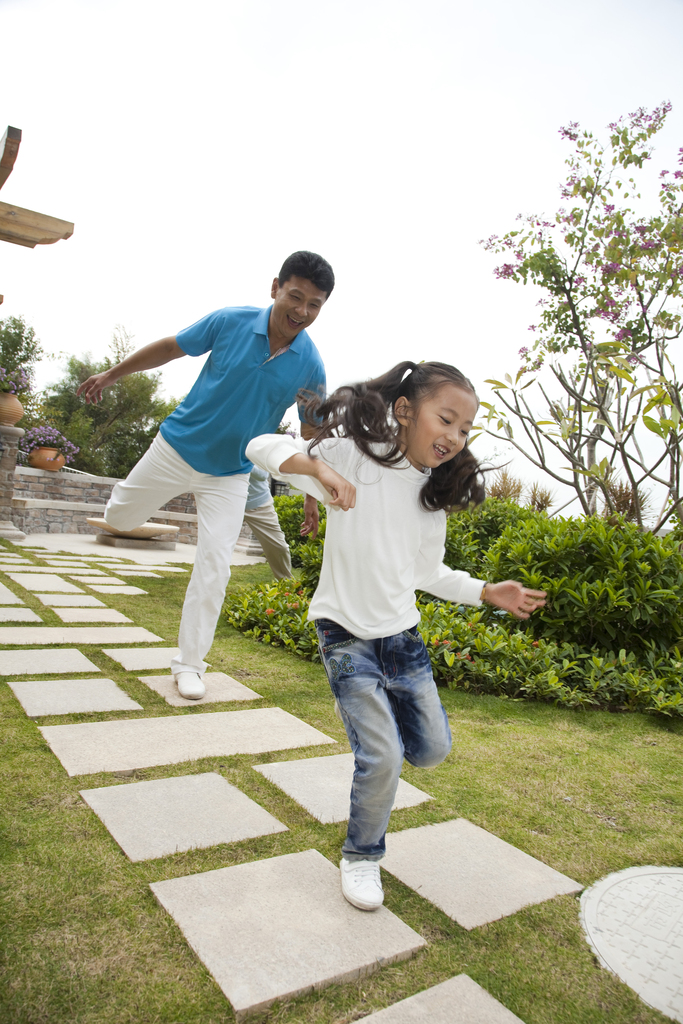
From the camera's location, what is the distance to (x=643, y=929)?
158 cm

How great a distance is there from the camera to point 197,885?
4.99ft

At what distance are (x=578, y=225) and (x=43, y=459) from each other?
954 centimetres

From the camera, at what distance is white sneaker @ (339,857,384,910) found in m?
1.51

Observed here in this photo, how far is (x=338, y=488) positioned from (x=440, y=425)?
39 cm

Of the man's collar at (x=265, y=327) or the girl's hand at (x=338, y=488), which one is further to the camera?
the man's collar at (x=265, y=327)

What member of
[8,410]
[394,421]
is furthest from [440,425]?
[8,410]

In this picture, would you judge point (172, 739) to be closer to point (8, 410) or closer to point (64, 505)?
point (8, 410)

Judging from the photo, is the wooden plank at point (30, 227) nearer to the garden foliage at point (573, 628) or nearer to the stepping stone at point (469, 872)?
the garden foliage at point (573, 628)

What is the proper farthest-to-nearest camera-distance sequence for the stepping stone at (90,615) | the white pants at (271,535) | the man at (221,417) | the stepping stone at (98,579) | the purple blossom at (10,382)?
the purple blossom at (10,382), the stepping stone at (98,579), the white pants at (271,535), the stepping stone at (90,615), the man at (221,417)

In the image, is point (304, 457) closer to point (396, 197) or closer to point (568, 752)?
point (568, 752)

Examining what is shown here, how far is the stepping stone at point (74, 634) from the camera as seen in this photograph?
357cm

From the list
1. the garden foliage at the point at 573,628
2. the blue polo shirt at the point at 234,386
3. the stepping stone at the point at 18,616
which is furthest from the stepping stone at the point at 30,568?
the blue polo shirt at the point at 234,386

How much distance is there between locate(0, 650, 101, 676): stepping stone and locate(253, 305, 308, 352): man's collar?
6.13ft

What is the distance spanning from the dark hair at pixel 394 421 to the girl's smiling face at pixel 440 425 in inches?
1.2
